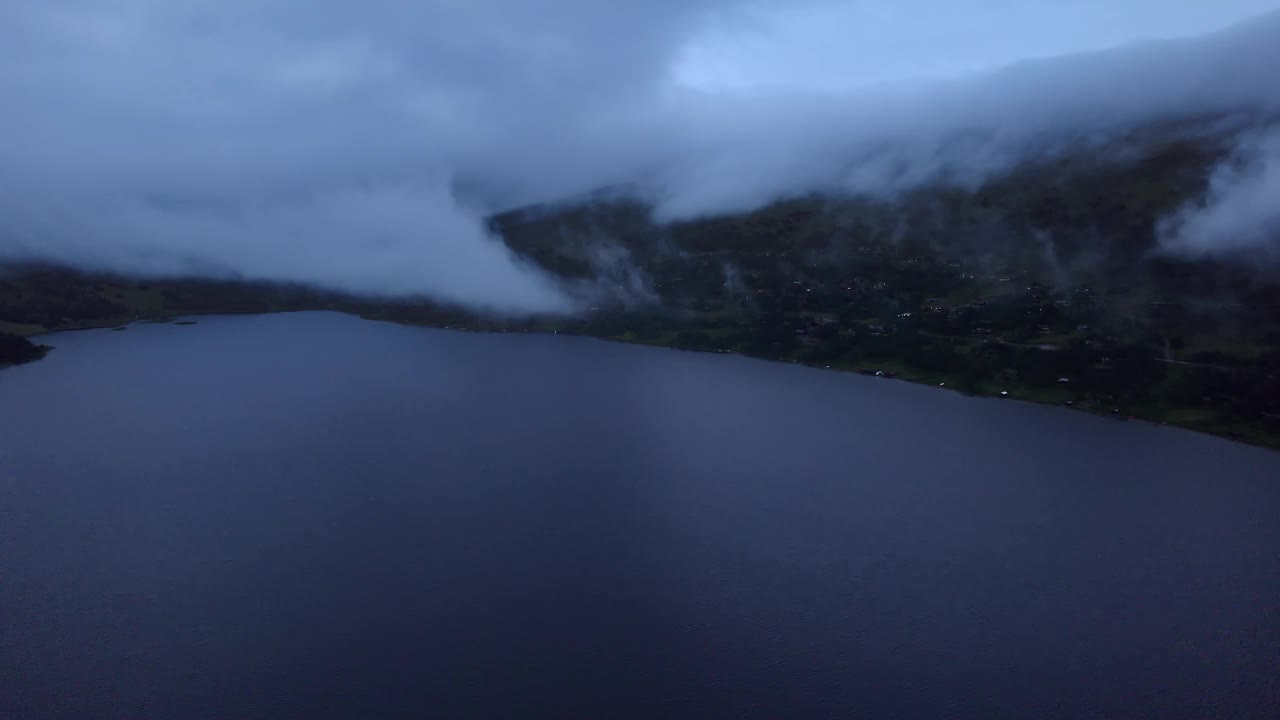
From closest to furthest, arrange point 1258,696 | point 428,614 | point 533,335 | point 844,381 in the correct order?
point 1258,696 → point 428,614 → point 844,381 → point 533,335

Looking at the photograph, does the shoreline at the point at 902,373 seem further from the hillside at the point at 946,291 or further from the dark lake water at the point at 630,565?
the dark lake water at the point at 630,565

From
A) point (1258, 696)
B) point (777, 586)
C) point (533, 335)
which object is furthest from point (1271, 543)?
point (533, 335)

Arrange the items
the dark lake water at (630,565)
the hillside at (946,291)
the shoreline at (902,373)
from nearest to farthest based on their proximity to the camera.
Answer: the dark lake water at (630,565) < the shoreline at (902,373) < the hillside at (946,291)

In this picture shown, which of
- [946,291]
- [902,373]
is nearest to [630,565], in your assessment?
[902,373]

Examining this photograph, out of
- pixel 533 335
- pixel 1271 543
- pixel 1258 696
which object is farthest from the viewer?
pixel 533 335

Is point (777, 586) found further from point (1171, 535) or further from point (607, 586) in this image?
point (1171, 535)

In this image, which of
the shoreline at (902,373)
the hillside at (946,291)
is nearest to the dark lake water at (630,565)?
the shoreline at (902,373)

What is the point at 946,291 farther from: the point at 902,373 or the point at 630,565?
the point at 630,565

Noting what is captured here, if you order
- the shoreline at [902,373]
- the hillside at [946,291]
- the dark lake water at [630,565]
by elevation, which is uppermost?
the hillside at [946,291]

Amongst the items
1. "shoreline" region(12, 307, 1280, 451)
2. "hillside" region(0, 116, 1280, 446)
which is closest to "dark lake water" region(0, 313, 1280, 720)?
"shoreline" region(12, 307, 1280, 451)
